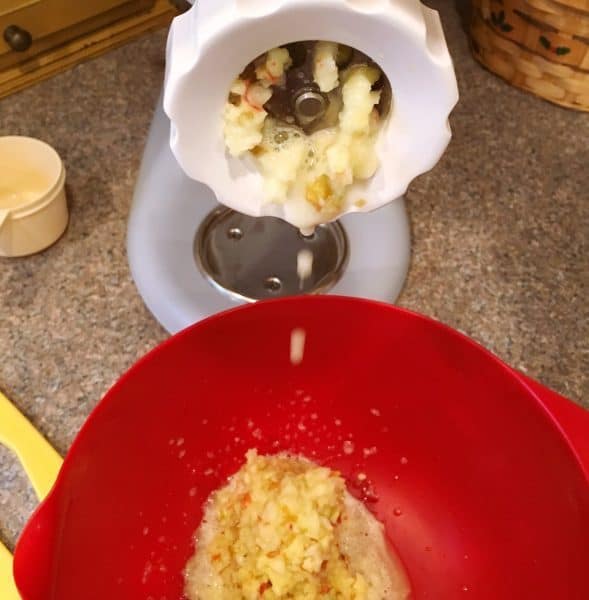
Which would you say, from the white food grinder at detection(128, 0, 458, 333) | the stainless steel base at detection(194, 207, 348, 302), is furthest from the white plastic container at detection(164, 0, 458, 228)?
the stainless steel base at detection(194, 207, 348, 302)

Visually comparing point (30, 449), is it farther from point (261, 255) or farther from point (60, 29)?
point (60, 29)

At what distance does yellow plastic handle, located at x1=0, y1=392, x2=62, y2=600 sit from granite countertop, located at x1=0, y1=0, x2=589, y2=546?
2cm

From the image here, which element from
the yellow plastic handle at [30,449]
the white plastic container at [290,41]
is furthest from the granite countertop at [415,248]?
the white plastic container at [290,41]

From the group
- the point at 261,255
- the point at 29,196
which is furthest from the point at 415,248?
the point at 29,196

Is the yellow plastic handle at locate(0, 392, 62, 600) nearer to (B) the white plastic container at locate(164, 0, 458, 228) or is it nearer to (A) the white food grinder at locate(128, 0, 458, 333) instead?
(A) the white food grinder at locate(128, 0, 458, 333)

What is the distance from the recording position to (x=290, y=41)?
1.48 feet

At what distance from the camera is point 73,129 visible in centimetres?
85

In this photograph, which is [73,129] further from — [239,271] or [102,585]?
[102,585]

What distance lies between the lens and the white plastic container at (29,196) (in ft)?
2.27

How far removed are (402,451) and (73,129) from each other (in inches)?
20.2

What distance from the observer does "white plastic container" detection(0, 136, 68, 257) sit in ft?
2.27

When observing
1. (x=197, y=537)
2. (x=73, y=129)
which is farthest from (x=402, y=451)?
(x=73, y=129)

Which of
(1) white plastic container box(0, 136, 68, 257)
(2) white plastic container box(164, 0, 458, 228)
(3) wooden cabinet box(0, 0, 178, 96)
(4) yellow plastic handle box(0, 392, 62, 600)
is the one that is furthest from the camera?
(3) wooden cabinet box(0, 0, 178, 96)

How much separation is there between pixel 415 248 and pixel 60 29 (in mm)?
486
